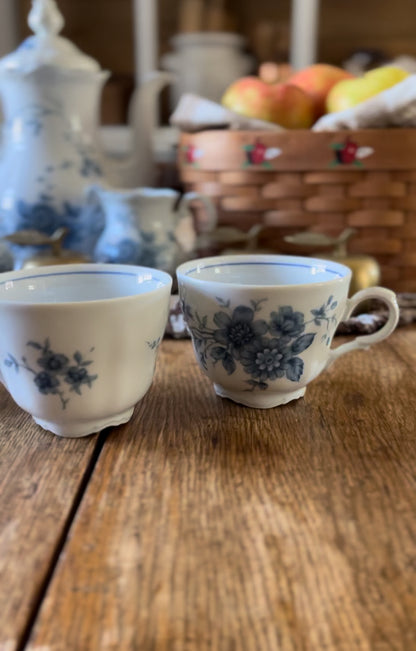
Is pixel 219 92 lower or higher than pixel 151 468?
higher

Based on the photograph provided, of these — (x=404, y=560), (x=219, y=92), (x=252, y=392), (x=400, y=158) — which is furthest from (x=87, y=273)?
(x=219, y=92)

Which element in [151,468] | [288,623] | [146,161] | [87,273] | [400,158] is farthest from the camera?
[146,161]

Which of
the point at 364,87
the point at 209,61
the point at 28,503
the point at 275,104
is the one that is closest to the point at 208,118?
the point at 275,104

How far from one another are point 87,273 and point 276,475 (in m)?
0.20

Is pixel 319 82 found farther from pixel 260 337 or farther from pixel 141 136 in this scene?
pixel 260 337

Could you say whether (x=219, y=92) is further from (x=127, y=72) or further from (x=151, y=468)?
(x=151, y=468)

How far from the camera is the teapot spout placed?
806 millimetres

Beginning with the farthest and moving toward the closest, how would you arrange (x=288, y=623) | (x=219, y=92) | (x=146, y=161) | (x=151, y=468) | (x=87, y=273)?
(x=219, y=92) < (x=146, y=161) < (x=87, y=273) < (x=151, y=468) < (x=288, y=623)

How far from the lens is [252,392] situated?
40 centimetres

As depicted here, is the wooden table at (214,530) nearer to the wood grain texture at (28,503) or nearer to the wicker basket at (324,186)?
the wood grain texture at (28,503)

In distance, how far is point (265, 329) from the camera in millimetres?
376

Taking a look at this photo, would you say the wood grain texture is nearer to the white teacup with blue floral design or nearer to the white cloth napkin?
the white teacup with blue floral design

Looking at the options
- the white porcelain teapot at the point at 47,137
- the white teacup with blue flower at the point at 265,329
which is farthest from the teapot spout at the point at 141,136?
the white teacup with blue flower at the point at 265,329

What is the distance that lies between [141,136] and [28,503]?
63cm
